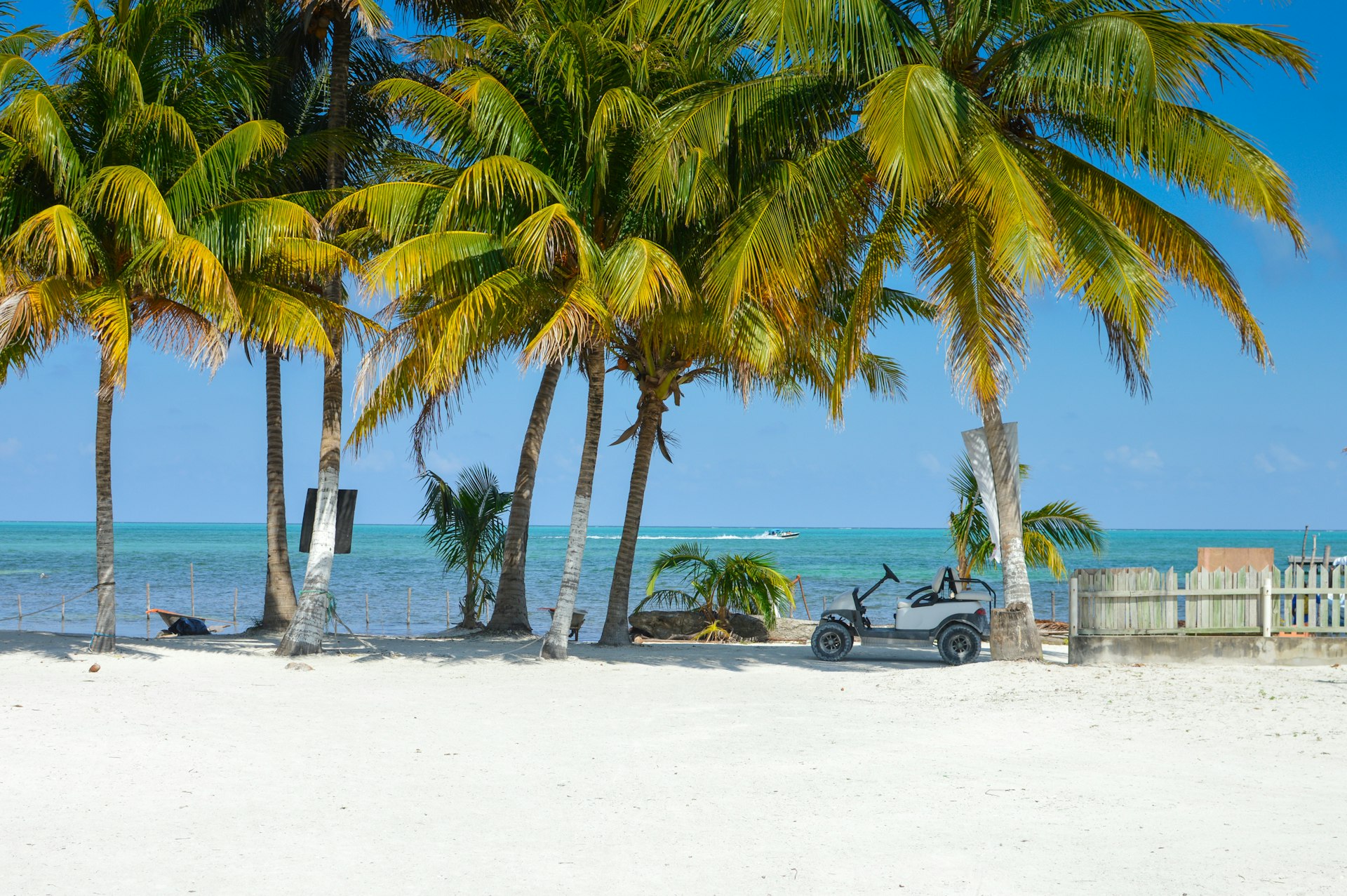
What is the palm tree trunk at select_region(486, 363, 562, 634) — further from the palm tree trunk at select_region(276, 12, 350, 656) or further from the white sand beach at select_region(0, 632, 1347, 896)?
the white sand beach at select_region(0, 632, 1347, 896)

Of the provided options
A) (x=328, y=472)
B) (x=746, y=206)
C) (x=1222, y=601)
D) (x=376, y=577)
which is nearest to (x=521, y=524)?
(x=328, y=472)

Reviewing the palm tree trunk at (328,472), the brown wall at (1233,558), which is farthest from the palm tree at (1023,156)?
the palm tree trunk at (328,472)

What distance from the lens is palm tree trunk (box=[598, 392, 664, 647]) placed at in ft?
45.4

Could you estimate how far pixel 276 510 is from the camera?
50.4 feet

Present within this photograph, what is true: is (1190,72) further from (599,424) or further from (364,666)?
(364,666)

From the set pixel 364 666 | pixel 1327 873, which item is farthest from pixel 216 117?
pixel 1327 873

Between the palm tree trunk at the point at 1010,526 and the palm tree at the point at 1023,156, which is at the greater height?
the palm tree at the point at 1023,156

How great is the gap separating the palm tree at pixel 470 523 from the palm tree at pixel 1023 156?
7658 mm

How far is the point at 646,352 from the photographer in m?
13.5

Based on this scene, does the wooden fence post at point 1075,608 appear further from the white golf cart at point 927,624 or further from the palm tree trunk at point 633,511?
the palm tree trunk at point 633,511

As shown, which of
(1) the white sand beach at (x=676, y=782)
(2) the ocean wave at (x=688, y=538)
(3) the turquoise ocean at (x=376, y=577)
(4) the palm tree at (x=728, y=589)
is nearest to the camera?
(1) the white sand beach at (x=676, y=782)

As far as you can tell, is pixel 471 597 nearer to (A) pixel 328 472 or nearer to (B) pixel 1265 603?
(A) pixel 328 472

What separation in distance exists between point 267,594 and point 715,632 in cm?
672

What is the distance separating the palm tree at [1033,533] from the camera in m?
16.0
